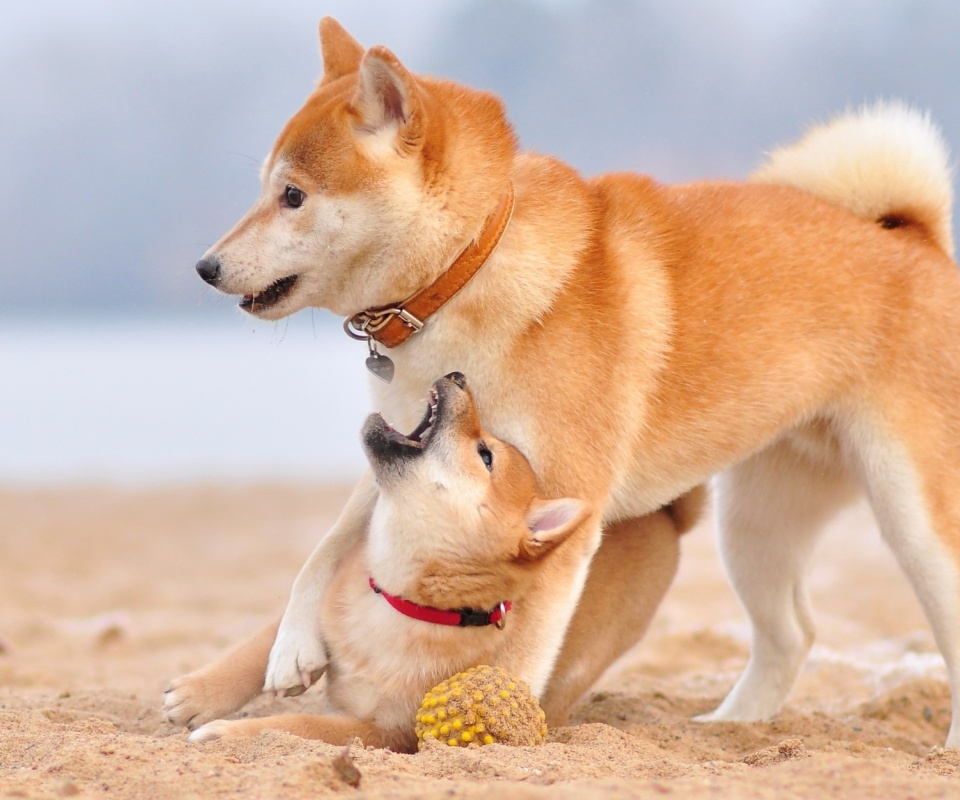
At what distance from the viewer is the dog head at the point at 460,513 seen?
3283 millimetres

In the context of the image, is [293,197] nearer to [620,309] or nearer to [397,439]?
[397,439]

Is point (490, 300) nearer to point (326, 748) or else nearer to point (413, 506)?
point (413, 506)

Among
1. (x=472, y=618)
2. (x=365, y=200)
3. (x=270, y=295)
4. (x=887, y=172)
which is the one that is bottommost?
(x=472, y=618)

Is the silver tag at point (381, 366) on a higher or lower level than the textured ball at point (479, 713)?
higher

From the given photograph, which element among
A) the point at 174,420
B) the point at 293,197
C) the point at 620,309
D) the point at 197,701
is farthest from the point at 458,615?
the point at 174,420

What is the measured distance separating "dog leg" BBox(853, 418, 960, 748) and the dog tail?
811 mm

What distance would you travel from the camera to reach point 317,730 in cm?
323

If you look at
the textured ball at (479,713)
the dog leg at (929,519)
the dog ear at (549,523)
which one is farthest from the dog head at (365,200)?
the dog leg at (929,519)

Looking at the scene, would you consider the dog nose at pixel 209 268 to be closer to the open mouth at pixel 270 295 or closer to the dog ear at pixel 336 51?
the open mouth at pixel 270 295

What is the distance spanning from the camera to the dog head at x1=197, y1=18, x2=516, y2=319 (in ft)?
11.1

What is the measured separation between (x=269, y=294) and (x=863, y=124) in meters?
2.37

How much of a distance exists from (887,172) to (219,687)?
9.70ft

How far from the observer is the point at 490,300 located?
346 cm

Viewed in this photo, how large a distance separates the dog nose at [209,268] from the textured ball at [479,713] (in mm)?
1411
